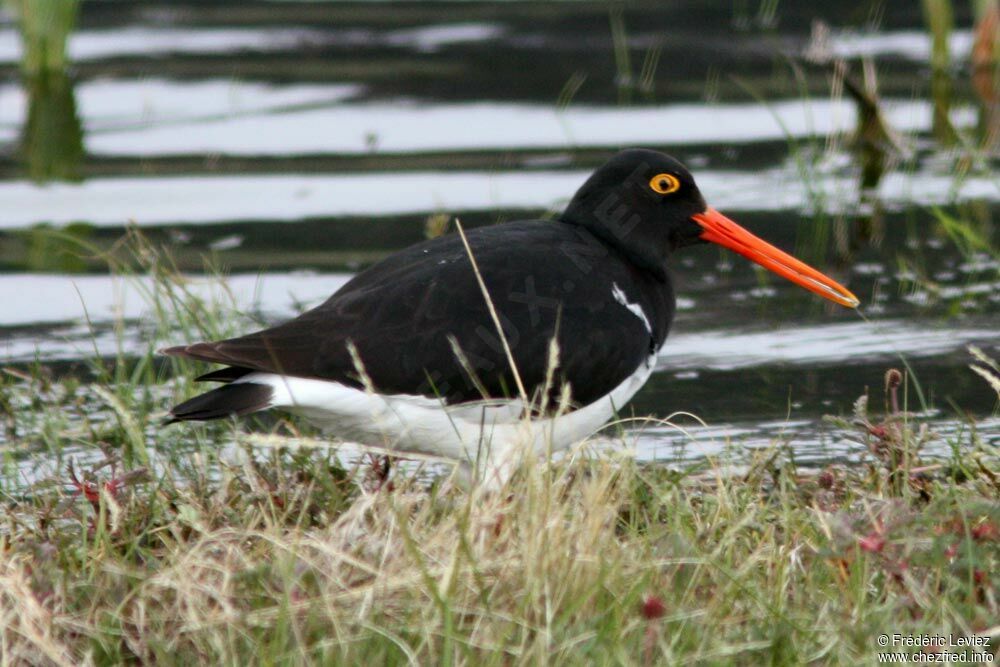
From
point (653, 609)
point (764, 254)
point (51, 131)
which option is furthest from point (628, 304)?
point (51, 131)

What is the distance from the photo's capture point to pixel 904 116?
32.7 ft

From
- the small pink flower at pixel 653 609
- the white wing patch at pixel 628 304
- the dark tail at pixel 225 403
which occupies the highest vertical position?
the white wing patch at pixel 628 304

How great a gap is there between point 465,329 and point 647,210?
3.12 ft

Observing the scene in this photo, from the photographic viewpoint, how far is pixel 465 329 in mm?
4516

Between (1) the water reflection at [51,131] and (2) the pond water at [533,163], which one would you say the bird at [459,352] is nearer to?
(2) the pond water at [533,163]

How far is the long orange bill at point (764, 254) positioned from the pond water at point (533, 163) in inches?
18.1

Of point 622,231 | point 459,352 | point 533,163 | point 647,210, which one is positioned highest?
point 533,163

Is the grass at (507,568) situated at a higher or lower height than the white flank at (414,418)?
lower

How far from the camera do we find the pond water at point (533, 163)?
252 inches

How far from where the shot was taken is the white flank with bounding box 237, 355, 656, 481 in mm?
4457

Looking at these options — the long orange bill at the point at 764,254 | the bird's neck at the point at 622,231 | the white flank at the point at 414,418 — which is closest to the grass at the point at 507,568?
the white flank at the point at 414,418

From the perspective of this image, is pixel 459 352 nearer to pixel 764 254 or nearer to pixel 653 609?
pixel 653 609

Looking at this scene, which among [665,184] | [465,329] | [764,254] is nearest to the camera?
[465,329]

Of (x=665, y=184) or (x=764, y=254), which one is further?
(x=764, y=254)
